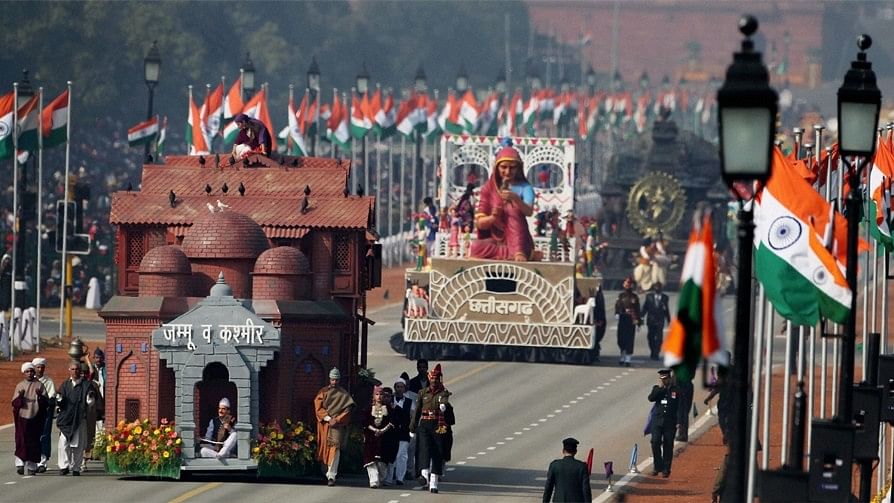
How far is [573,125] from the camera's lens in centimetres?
13700

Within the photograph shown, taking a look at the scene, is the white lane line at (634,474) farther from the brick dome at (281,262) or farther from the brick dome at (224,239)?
the brick dome at (224,239)

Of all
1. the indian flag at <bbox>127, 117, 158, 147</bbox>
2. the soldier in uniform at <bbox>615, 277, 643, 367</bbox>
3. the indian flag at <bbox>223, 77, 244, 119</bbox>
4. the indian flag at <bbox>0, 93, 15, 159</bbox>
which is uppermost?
the indian flag at <bbox>223, 77, 244, 119</bbox>

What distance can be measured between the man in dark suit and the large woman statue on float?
22.6 metres

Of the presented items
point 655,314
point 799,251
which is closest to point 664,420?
point 799,251

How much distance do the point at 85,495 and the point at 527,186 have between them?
2205 centimetres

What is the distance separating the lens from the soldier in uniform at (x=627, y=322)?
48.7 meters

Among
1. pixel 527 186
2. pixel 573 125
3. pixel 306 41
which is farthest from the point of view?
pixel 306 41

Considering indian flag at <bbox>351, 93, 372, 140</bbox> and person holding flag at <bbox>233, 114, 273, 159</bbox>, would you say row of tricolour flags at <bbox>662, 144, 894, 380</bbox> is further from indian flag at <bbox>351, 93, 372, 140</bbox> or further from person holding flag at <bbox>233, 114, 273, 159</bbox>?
indian flag at <bbox>351, 93, 372, 140</bbox>

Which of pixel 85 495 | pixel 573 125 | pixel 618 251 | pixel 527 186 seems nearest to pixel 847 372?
pixel 85 495

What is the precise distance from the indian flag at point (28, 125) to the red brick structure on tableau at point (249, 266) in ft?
50.9

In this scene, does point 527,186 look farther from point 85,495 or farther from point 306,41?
point 306,41

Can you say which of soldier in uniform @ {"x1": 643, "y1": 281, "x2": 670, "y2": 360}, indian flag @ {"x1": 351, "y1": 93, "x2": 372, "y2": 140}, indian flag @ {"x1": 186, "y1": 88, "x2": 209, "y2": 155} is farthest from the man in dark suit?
indian flag @ {"x1": 351, "y1": 93, "x2": 372, "y2": 140}

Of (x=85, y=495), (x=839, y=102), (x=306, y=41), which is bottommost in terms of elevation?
(x=85, y=495)

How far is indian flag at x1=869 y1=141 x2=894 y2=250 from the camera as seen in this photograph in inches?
1151
